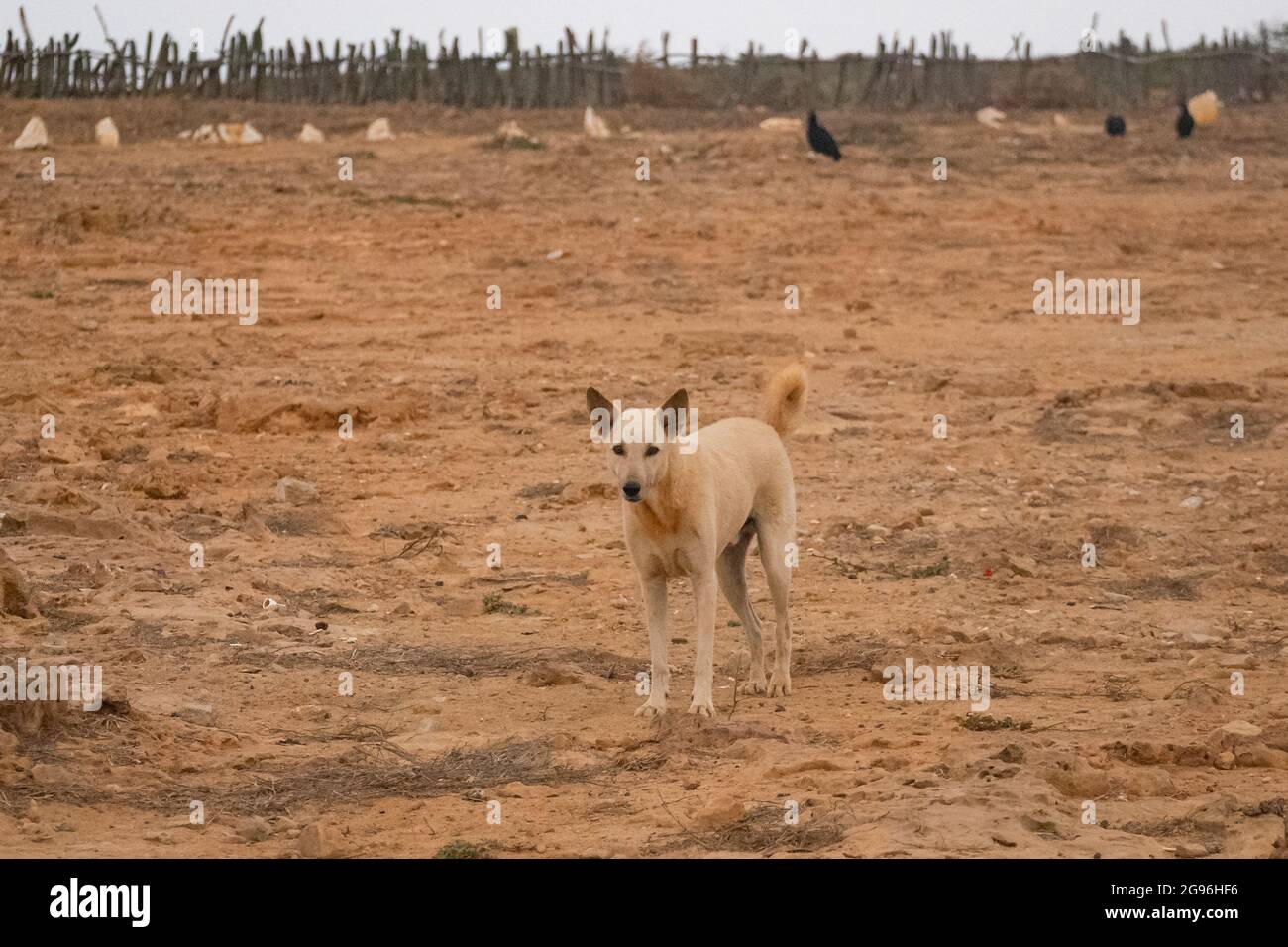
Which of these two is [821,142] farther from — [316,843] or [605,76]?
[316,843]

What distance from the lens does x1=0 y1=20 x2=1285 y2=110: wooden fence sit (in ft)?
106

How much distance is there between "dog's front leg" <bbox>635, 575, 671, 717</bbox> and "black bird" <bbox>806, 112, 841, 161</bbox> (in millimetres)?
18433

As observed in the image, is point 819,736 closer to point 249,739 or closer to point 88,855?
point 249,739

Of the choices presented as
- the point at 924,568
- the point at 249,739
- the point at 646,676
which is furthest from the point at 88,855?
the point at 924,568

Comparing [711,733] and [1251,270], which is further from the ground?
[1251,270]

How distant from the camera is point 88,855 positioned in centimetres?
556

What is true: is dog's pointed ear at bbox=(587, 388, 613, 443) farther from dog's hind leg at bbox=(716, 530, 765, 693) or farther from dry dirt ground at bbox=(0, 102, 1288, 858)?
dry dirt ground at bbox=(0, 102, 1288, 858)

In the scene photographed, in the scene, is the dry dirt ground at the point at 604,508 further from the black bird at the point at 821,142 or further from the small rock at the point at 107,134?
the small rock at the point at 107,134

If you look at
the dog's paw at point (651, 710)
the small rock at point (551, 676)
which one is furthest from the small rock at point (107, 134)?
the dog's paw at point (651, 710)

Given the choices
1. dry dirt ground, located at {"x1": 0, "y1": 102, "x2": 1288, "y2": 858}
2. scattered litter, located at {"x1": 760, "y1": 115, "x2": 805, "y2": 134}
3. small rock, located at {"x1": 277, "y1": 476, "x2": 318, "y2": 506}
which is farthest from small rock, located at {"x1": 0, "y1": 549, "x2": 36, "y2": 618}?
scattered litter, located at {"x1": 760, "y1": 115, "x2": 805, "y2": 134}

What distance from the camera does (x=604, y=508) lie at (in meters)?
11.3

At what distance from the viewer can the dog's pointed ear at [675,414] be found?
23.4 ft

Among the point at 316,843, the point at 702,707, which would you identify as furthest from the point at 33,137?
the point at 316,843

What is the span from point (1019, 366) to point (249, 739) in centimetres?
1002
